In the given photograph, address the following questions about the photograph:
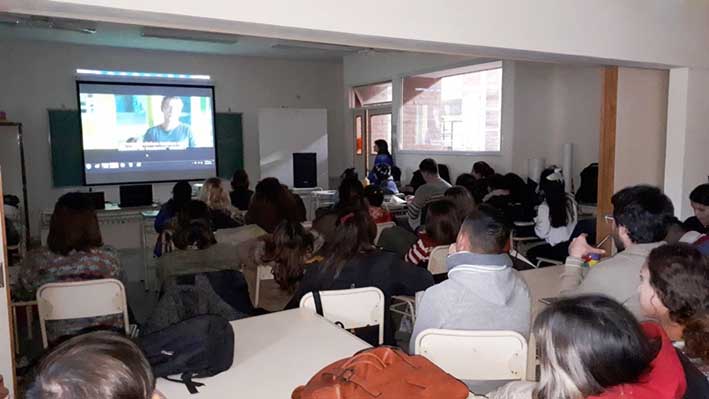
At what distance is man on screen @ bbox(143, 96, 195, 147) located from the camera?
8.82 metres

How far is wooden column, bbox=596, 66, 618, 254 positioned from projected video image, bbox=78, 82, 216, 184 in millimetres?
6822

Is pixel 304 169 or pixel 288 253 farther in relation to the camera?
pixel 304 169

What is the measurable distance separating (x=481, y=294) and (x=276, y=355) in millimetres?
802

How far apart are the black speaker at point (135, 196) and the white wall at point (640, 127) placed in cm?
526

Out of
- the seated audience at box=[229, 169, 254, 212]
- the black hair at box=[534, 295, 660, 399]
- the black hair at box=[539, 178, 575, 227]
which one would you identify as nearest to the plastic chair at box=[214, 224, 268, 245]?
the seated audience at box=[229, 169, 254, 212]

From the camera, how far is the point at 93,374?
1020 mm

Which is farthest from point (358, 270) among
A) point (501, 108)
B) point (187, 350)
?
point (501, 108)

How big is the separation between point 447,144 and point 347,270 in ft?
19.9

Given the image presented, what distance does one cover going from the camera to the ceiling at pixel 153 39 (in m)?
6.62

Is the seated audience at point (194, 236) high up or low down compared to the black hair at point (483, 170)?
down

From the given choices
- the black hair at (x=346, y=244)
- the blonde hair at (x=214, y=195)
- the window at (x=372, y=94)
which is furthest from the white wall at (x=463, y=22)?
the window at (x=372, y=94)

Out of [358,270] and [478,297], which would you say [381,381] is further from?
[358,270]

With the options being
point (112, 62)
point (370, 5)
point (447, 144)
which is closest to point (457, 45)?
point (370, 5)

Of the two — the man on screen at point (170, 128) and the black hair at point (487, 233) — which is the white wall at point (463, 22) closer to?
the black hair at point (487, 233)
